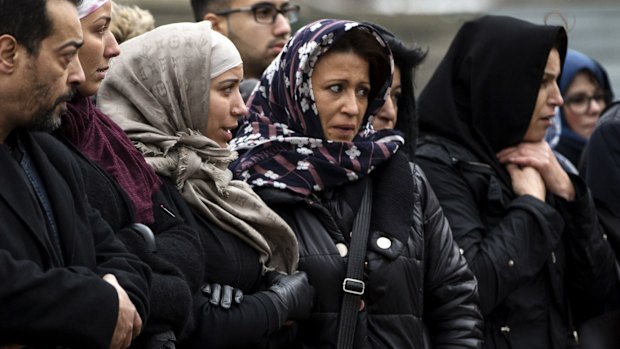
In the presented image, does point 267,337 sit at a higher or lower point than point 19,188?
lower

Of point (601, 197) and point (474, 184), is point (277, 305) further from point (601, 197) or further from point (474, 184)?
point (601, 197)

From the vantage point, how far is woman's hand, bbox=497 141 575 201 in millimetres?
5578

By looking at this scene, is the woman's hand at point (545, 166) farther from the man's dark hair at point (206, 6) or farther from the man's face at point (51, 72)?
the man's face at point (51, 72)

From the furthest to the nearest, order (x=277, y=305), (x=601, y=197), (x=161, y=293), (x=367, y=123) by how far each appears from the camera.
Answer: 1. (x=601, y=197)
2. (x=367, y=123)
3. (x=277, y=305)
4. (x=161, y=293)

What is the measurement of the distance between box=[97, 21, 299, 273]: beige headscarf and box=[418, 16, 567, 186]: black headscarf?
1478 millimetres

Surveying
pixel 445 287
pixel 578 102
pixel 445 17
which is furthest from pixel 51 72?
pixel 445 17

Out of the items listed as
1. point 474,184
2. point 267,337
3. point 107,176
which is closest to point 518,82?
point 474,184

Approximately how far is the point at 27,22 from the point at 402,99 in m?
2.59

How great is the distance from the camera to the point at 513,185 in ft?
18.1

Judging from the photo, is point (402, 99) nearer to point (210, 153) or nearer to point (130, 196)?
point (210, 153)

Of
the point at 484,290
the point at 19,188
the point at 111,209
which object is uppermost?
the point at 19,188

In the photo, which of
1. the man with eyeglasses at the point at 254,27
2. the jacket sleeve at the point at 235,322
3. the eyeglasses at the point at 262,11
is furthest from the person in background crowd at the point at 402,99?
the jacket sleeve at the point at 235,322

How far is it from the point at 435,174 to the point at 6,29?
250cm

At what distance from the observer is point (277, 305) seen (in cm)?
400
